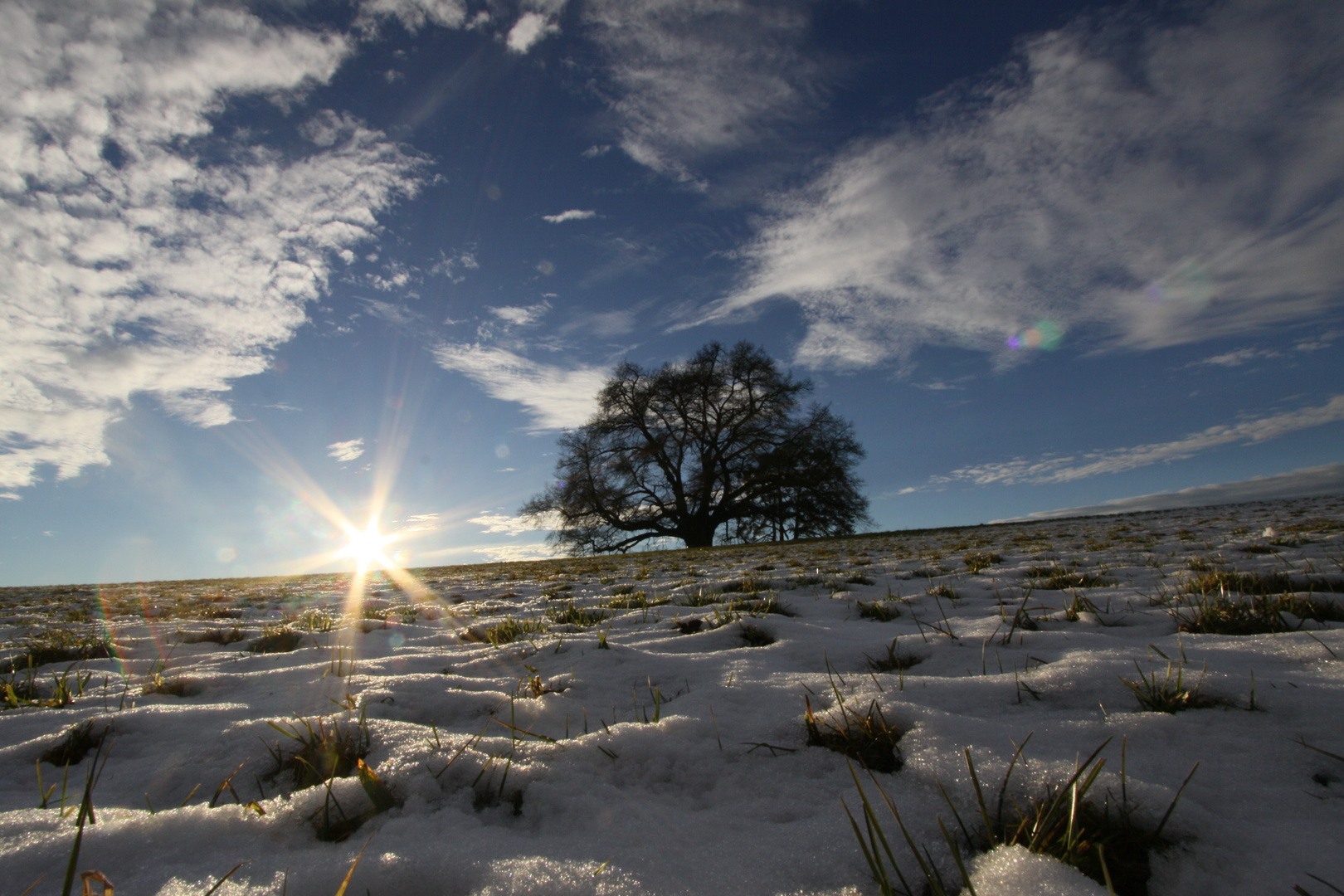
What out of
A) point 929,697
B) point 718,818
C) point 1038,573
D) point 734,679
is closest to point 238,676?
point 734,679

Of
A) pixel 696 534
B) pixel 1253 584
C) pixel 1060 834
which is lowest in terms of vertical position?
pixel 1060 834

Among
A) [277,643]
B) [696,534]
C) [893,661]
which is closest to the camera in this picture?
[893,661]

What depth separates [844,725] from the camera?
144 centimetres

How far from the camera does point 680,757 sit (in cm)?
140

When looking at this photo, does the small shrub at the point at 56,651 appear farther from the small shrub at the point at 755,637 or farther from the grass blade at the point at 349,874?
the small shrub at the point at 755,637

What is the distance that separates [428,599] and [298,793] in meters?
4.74

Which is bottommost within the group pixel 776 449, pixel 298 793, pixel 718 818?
pixel 718 818

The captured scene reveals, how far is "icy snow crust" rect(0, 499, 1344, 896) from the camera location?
929mm

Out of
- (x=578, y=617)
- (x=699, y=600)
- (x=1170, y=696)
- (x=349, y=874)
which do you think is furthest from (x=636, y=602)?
(x=349, y=874)

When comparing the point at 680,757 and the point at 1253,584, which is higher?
the point at 1253,584

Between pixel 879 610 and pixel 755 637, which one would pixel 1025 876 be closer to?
pixel 755 637

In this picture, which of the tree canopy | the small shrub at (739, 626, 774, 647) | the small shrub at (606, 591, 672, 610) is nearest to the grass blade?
the small shrub at (739, 626, 774, 647)

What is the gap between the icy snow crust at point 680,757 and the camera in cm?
93

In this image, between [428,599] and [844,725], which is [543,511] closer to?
[428,599]
